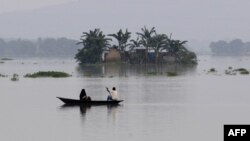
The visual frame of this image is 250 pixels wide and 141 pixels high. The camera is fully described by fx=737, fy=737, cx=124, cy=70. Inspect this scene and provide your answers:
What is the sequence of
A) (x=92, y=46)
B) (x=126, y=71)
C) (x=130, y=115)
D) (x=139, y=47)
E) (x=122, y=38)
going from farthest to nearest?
(x=139, y=47)
(x=122, y=38)
(x=92, y=46)
(x=126, y=71)
(x=130, y=115)

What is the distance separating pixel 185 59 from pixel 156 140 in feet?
341

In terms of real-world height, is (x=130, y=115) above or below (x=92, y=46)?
below

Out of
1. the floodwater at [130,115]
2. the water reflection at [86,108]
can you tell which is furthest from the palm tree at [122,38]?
the water reflection at [86,108]

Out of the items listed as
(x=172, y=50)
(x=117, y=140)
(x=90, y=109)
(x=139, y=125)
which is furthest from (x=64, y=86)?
(x=172, y=50)

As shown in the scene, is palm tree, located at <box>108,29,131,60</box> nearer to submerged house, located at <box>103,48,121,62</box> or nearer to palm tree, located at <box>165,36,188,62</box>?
submerged house, located at <box>103,48,121,62</box>

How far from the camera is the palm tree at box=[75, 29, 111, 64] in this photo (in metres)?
127

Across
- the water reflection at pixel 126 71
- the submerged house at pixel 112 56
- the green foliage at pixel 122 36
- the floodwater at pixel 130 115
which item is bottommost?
the floodwater at pixel 130 115

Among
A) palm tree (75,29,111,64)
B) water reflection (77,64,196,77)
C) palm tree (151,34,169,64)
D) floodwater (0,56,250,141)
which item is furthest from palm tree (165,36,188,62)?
floodwater (0,56,250,141)

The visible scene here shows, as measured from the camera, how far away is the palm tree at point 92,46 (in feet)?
415

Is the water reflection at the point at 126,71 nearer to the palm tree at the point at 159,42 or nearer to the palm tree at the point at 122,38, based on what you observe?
the palm tree at the point at 122,38

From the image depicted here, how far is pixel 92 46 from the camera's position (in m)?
127

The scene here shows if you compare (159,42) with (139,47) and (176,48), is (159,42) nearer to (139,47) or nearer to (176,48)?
(176,48)

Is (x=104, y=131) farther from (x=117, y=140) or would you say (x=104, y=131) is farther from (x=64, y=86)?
(x=64, y=86)

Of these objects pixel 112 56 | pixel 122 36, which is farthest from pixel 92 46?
pixel 112 56
